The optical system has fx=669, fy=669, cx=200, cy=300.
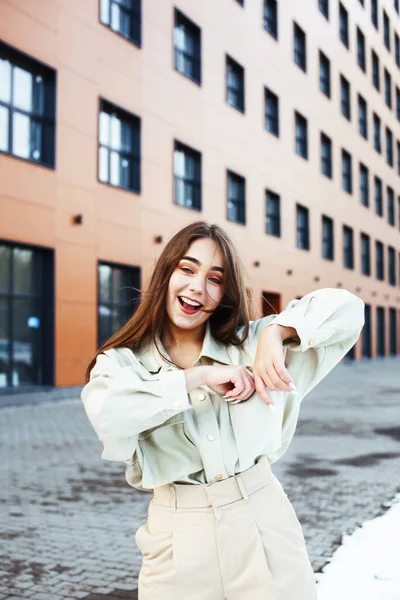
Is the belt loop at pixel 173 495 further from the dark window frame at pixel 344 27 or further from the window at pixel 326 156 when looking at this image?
the dark window frame at pixel 344 27

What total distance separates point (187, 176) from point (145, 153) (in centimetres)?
252

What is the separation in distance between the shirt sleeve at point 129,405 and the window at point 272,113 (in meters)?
24.4

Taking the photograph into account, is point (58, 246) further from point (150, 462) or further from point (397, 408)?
point (150, 462)

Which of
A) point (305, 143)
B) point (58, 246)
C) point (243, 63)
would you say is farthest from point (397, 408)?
point (305, 143)

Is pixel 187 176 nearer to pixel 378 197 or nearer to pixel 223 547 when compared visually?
pixel 223 547

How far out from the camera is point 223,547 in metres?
1.87

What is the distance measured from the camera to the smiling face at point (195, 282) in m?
2.06

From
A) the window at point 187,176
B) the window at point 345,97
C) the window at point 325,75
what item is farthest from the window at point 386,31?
the window at point 187,176

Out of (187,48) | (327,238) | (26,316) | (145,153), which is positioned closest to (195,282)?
(26,316)

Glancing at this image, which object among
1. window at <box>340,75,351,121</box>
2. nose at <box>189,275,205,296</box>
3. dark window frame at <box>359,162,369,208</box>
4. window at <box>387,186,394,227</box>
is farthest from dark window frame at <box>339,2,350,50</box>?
nose at <box>189,275,205,296</box>

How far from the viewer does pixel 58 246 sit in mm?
14938

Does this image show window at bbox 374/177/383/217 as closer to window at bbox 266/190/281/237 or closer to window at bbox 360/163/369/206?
window at bbox 360/163/369/206

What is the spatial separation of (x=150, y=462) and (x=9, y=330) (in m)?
12.9

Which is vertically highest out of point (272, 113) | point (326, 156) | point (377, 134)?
point (377, 134)
